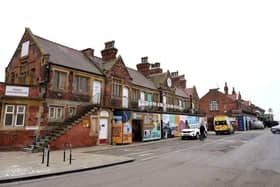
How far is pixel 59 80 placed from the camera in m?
21.1

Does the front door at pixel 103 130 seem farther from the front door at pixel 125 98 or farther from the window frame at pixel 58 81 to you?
the front door at pixel 125 98

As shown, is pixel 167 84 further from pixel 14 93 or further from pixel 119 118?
pixel 14 93

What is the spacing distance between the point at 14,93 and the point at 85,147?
24.2 feet

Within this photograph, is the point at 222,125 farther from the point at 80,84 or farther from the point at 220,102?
the point at 80,84

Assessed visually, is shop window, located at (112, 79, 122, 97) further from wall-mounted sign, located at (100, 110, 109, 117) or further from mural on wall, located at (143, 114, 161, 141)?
mural on wall, located at (143, 114, 161, 141)

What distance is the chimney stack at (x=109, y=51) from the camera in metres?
28.7

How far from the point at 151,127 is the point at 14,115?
15.7 m

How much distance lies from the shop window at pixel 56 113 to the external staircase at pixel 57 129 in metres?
0.44

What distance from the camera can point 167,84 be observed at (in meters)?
38.4

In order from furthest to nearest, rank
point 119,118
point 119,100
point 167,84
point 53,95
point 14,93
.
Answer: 1. point 167,84
2. point 119,100
3. point 119,118
4. point 53,95
5. point 14,93

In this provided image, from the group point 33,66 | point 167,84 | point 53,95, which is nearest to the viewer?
point 53,95

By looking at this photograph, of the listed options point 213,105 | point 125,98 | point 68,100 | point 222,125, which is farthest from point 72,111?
point 213,105

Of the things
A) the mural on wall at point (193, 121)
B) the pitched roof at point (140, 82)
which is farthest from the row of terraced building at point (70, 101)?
the mural on wall at point (193, 121)

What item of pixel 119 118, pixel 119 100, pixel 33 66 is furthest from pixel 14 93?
pixel 119 100
